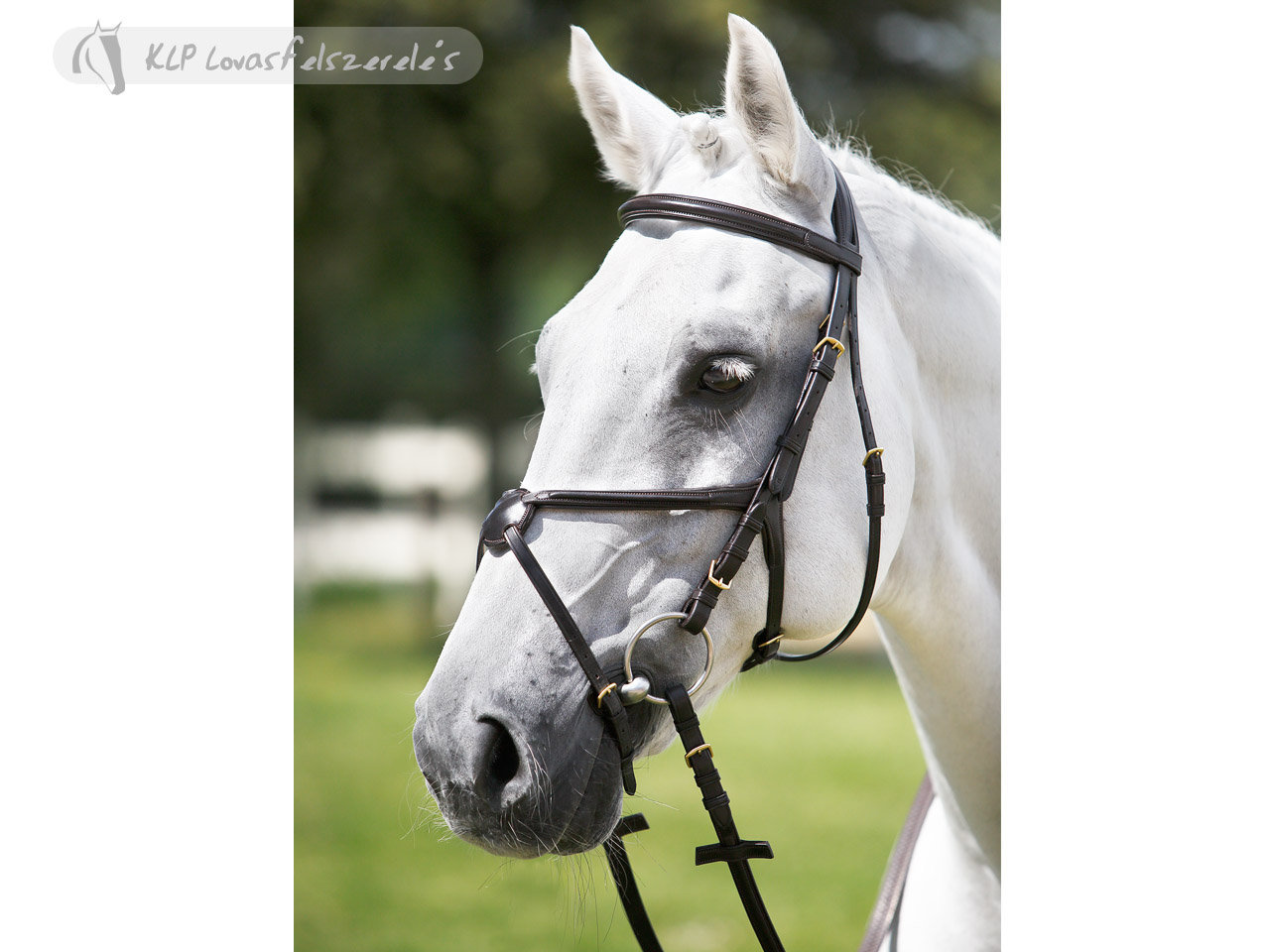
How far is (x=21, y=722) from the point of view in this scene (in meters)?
1.58

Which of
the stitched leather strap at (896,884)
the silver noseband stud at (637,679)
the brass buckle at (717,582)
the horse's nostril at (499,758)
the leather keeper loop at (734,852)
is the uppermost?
the brass buckle at (717,582)

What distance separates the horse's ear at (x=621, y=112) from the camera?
67.8 inches

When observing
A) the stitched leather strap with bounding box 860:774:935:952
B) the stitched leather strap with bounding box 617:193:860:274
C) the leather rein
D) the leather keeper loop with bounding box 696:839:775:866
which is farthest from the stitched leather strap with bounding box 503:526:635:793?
the stitched leather strap with bounding box 860:774:935:952

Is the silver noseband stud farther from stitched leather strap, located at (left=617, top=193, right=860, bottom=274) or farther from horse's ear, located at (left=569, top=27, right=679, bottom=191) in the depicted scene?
horse's ear, located at (left=569, top=27, right=679, bottom=191)

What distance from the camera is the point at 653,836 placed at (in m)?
5.72

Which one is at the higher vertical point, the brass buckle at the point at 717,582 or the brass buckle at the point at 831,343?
the brass buckle at the point at 831,343

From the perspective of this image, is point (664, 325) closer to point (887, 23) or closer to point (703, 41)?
point (703, 41)

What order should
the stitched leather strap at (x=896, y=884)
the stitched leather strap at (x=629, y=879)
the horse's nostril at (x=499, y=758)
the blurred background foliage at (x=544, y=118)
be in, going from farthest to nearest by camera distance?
the blurred background foliage at (x=544, y=118) → the stitched leather strap at (x=896, y=884) → the stitched leather strap at (x=629, y=879) → the horse's nostril at (x=499, y=758)

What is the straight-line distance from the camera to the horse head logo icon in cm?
165

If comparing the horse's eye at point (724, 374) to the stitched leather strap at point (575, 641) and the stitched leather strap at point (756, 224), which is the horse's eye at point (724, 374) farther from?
the stitched leather strap at point (575, 641)

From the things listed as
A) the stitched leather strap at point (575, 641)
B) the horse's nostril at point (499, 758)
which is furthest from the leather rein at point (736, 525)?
the horse's nostril at point (499, 758)

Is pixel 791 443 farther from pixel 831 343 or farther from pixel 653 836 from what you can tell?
pixel 653 836
